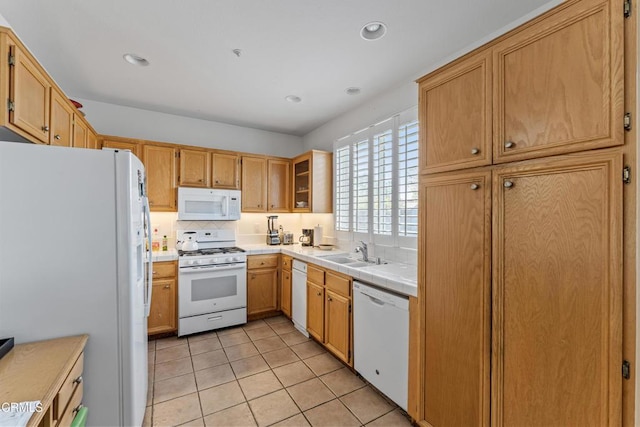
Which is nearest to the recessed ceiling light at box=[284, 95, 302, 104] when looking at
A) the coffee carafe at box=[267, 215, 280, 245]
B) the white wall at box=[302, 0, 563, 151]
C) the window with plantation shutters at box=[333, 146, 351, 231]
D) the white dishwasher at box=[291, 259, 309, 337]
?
the white wall at box=[302, 0, 563, 151]

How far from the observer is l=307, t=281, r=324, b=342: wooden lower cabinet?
2.83 metres

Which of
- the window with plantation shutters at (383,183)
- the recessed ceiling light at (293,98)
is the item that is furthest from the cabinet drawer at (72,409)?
the recessed ceiling light at (293,98)

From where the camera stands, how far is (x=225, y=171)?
3.79 metres

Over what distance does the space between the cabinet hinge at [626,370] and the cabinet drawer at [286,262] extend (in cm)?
293

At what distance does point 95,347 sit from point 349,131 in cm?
320

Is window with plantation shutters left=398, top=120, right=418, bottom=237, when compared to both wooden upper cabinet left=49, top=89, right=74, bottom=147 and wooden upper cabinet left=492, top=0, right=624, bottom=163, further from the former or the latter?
wooden upper cabinet left=49, top=89, right=74, bottom=147

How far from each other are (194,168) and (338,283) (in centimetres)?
246

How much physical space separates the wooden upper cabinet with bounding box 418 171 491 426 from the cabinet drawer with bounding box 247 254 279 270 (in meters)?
2.41

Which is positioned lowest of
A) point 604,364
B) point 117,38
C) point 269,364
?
point 269,364

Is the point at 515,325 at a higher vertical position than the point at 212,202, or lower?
lower

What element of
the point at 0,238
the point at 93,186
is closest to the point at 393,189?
the point at 93,186

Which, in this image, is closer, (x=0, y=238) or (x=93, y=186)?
(x=0, y=238)

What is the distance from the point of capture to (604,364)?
1022 millimetres

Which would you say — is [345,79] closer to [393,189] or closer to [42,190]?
[393,189]
